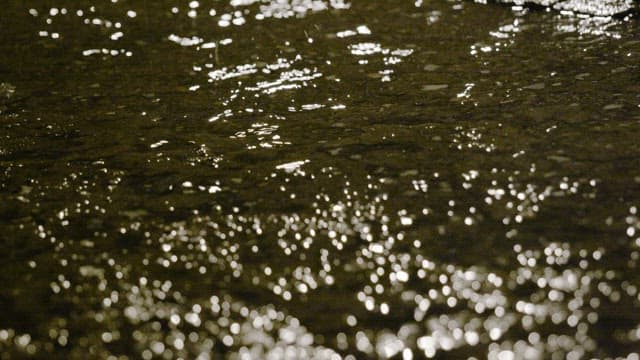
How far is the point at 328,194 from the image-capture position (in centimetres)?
146

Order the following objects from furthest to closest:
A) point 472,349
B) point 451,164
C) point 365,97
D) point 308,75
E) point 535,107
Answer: point 308,75
point 365,97
point 535,107
point 451,164
point 472,349

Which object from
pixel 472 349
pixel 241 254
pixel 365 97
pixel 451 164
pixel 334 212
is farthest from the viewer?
pixel 365 97

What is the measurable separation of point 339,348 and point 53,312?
432mm

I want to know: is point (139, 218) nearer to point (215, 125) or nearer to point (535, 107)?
point (215, 125)

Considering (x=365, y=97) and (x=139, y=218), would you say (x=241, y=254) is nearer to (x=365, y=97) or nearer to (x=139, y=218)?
(x=139, y=218)

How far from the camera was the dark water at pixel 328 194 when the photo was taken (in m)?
1.11

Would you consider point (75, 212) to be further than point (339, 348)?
Yes

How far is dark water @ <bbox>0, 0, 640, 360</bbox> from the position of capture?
1107 mm

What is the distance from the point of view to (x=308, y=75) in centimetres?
208

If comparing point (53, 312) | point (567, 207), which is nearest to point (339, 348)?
point (53, 312)

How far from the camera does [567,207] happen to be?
1364mm

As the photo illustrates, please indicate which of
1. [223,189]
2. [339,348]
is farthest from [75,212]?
[339,348]

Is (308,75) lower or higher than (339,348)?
lower

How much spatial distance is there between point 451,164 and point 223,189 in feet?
1.45
